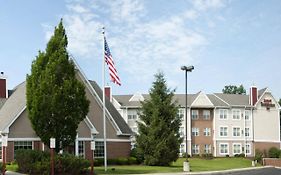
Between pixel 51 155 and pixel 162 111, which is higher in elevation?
pixel 162 111

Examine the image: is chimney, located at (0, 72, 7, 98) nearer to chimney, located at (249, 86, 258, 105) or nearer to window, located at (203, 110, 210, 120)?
window, located at (203, 110, 210, 120)

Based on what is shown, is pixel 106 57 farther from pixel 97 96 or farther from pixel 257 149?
pixel 257 149

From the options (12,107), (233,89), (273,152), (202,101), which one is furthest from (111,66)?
(233,89)

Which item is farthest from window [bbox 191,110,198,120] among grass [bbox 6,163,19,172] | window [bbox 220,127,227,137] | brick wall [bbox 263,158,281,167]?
grass [bbox 6,163,19,172]

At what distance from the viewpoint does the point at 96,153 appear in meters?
44.2

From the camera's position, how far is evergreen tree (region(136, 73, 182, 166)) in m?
44.1

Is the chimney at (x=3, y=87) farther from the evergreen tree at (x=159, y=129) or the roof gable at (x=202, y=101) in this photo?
the roof gable at (x=202, y=101)

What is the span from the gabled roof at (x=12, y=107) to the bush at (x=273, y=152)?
47.7 meters

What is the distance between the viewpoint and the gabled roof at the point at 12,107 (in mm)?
37531

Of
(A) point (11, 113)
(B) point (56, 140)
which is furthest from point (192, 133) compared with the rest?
(B) point (56, 140)

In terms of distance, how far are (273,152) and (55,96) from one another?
184ft

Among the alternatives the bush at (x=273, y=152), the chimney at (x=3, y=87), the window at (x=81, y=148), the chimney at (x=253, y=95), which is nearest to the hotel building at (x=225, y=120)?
the chimney at (x=253, y=95)

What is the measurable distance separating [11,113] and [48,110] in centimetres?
1041

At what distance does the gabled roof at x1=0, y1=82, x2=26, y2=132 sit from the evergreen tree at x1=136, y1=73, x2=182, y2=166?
11.8 m
